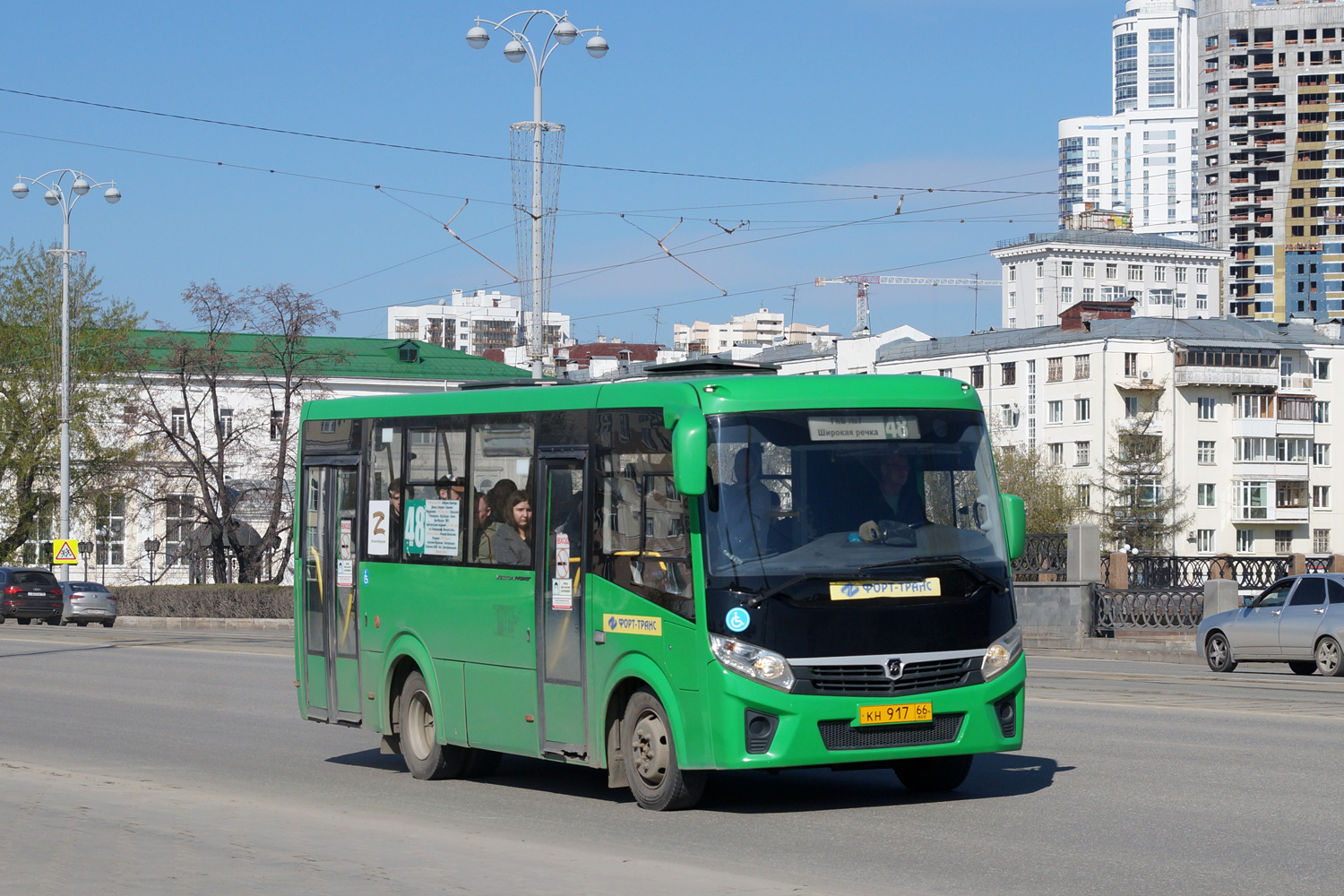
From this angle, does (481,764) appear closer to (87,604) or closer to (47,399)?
(87,604)

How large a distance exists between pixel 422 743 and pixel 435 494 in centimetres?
185

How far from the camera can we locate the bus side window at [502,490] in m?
12.2

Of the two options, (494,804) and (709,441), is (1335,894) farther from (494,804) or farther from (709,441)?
(494,804)

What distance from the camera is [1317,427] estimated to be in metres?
112

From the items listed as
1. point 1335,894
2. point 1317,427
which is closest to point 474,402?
point 1335,894

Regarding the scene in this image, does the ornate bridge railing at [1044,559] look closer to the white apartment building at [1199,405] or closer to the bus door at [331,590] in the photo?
the bus door at [331,590]

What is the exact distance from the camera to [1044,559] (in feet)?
118

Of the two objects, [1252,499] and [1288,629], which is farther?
[1252,499]

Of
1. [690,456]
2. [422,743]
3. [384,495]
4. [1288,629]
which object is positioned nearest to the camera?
[690,456]

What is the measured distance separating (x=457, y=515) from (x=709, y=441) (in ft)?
9.03

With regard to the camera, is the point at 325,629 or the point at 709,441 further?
the point at 325,629

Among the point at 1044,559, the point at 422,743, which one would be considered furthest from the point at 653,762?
the point at 1044,559

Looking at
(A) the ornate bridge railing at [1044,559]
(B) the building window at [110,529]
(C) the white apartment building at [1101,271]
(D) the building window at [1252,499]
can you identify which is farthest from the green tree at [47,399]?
(C) the white apartment building at [1101,271]

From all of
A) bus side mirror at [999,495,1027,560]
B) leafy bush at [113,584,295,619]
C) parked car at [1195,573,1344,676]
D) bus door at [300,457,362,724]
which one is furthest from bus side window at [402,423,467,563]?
leafy bush at [113,584,295,619]
